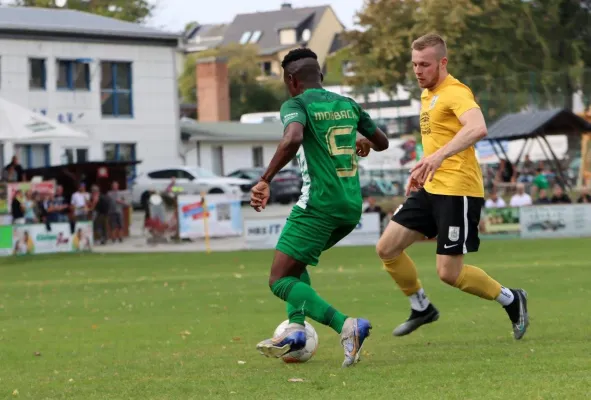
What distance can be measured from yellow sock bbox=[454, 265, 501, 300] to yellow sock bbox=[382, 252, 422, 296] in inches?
20.5

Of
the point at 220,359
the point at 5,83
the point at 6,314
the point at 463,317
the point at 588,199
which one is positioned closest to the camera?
the point at 220,359

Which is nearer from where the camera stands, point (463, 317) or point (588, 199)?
point (463, 317)

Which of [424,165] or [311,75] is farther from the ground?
[311,75]

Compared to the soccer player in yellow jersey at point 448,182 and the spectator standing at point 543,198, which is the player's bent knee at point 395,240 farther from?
the spectator standing at point 543,198

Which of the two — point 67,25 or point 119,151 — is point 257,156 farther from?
point 67,25

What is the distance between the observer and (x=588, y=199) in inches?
1352

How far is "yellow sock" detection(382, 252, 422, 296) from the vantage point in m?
9.94

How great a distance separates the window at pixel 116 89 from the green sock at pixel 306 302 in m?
44.1

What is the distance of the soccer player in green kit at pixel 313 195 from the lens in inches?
338

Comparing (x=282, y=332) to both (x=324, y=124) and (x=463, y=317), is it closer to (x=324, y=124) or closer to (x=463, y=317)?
(x=324, y=124)

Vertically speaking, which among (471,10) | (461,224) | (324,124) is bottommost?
(461,224)

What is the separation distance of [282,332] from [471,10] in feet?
179

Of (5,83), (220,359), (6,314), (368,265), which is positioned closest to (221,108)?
(5,83)

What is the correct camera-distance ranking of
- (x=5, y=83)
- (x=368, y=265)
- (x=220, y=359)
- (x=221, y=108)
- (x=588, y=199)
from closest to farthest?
(x=220, y=359), (x=368, y=265), (x=588, y=199), (x=5, y=83), (x=221, y=108)
